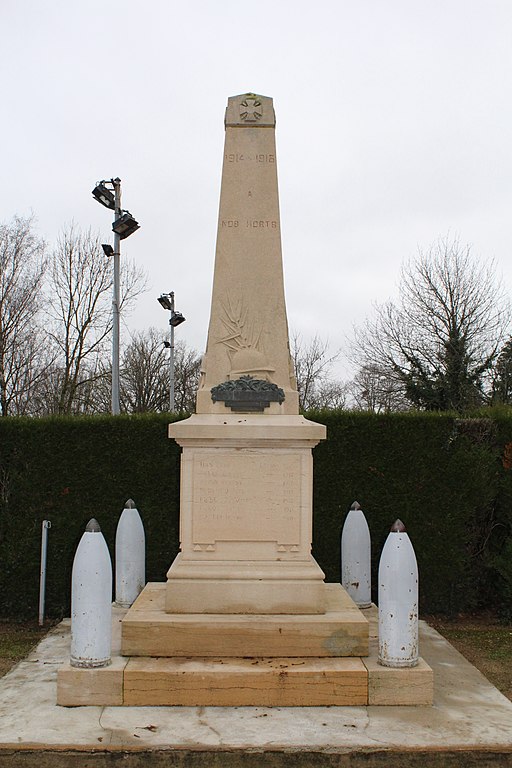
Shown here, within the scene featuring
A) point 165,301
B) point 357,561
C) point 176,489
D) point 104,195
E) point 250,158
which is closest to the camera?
point 250,158

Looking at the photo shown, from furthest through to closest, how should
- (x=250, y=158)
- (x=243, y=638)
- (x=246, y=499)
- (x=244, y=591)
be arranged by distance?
1. (x=250, y=158)
2. (x=246, y=499)
3. (x=244, y=591)
4. (x=243, y=638)

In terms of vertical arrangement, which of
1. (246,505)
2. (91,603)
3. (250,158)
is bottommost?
(91,603)

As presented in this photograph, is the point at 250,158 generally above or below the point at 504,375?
above

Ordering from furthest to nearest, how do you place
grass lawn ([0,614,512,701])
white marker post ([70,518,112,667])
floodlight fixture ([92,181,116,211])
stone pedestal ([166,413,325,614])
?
floodlight fixture ([92,181,116,211])
grass lawn ([0,614,512,701])
stone pedestal ([166,413,325,614])
white marker post ([70,518,112,667])

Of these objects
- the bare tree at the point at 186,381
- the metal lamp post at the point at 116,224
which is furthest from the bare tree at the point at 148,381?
the metal lamp post at the point at 116,224

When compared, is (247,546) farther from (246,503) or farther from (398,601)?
(398,601)

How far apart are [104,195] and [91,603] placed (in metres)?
8.30

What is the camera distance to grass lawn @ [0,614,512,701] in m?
6.37

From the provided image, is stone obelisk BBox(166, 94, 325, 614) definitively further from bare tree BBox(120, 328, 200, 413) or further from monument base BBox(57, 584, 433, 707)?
bare tree BBox(120, 328, 200, 413)

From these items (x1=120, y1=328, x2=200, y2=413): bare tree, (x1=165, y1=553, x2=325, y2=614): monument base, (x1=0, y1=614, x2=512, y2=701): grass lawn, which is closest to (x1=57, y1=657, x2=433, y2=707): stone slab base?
(x1=165, y1=553, x2=325, y2=614): monument base

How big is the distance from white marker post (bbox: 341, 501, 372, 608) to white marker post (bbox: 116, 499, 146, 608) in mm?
1917

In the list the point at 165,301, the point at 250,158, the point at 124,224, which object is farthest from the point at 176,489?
the point at 165,301

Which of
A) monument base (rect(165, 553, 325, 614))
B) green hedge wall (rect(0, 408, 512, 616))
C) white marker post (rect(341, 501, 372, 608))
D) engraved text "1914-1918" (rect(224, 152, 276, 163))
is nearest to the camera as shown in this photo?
monument base (rect(165, 553, 325, 614))

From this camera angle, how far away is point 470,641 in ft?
24.8
